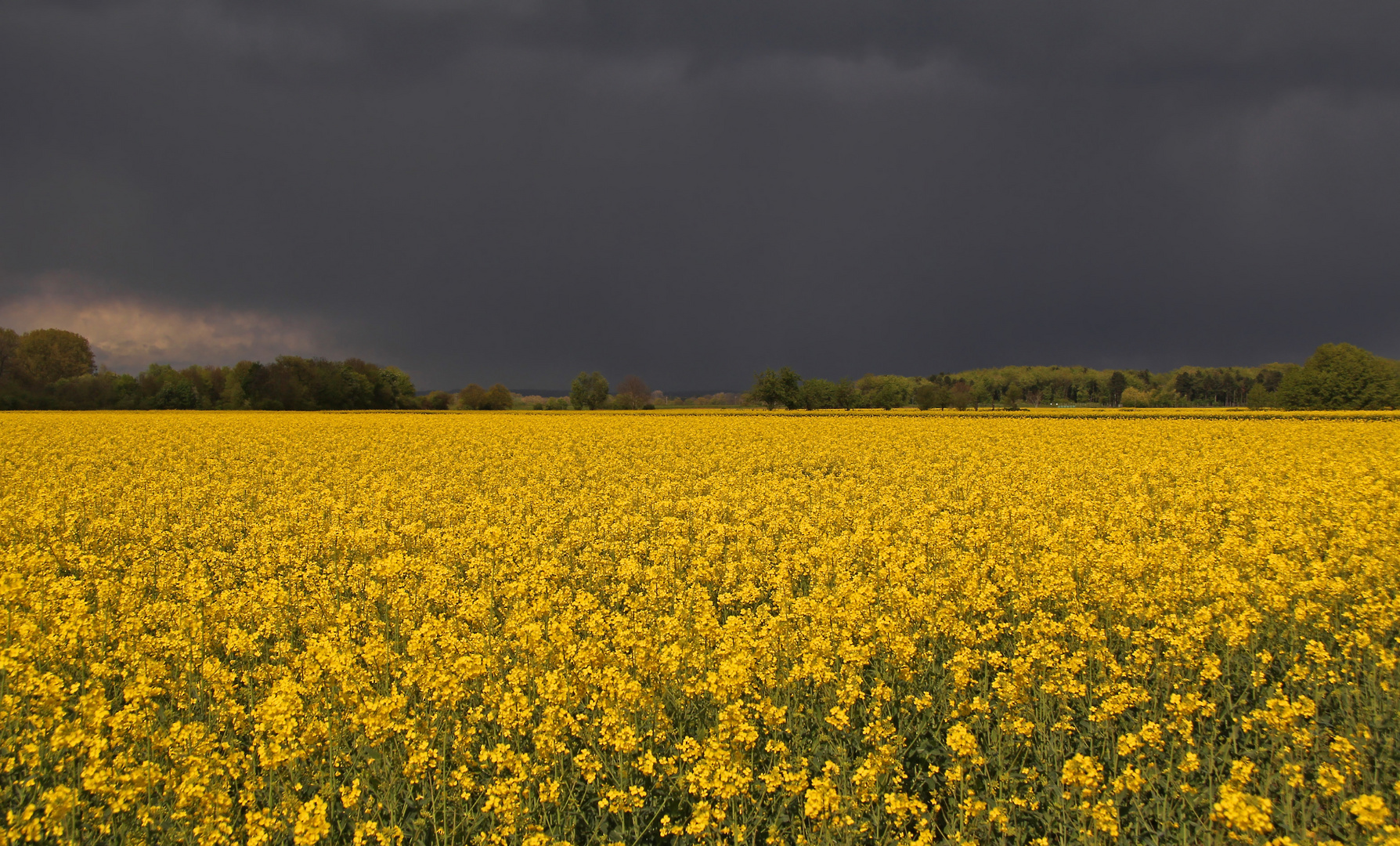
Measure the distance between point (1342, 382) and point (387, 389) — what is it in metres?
106

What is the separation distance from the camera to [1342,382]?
6300 cm

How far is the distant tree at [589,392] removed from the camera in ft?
289

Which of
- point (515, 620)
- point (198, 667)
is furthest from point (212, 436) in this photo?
point (515, 620)

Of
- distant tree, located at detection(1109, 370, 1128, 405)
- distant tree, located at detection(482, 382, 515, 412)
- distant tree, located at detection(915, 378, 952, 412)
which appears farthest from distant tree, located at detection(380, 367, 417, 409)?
distant tree, located at detection(1109, 370, 1128, 405)

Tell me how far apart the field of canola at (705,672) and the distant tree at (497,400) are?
74.6 m

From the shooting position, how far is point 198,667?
22.5ft

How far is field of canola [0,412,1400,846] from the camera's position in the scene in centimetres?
453

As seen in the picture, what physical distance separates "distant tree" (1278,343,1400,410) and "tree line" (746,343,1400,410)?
0.25 feet

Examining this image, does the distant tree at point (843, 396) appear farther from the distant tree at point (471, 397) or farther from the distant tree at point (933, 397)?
the distant tree at point (471, 397)

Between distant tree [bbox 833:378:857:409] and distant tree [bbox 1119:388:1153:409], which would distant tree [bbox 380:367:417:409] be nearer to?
distant tree [bbox 833:378:857:409]

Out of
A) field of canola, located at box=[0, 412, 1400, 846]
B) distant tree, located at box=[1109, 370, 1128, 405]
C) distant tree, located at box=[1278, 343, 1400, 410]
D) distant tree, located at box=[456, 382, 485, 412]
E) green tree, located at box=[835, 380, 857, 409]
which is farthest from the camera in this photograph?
distant tree, located at box=[1109, 370, 1128, 405]

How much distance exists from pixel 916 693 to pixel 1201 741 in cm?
246

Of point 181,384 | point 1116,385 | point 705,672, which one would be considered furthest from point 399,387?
Answer: point 1116,385

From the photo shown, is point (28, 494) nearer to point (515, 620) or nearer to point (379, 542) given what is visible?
point (379, 542)
